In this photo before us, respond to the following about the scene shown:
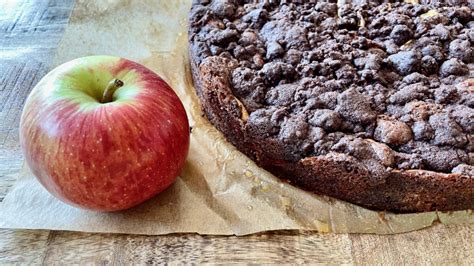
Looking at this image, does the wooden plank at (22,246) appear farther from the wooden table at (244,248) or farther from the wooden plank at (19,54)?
the wooden plank at (19,54)

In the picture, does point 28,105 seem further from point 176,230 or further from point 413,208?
point 413,208

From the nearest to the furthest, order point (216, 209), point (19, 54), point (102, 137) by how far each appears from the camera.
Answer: point (102, 137), point (216, 209), point (19, 54)

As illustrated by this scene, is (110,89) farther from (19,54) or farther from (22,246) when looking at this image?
(19,54)

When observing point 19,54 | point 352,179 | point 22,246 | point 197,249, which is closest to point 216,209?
point 197,249

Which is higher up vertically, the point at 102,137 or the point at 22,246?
the point at 102,137

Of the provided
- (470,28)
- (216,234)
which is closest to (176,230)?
(216,234)

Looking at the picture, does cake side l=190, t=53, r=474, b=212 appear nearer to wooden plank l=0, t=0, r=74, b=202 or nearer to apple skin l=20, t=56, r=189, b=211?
apple skin l=20, t=56, r=189, b=211
